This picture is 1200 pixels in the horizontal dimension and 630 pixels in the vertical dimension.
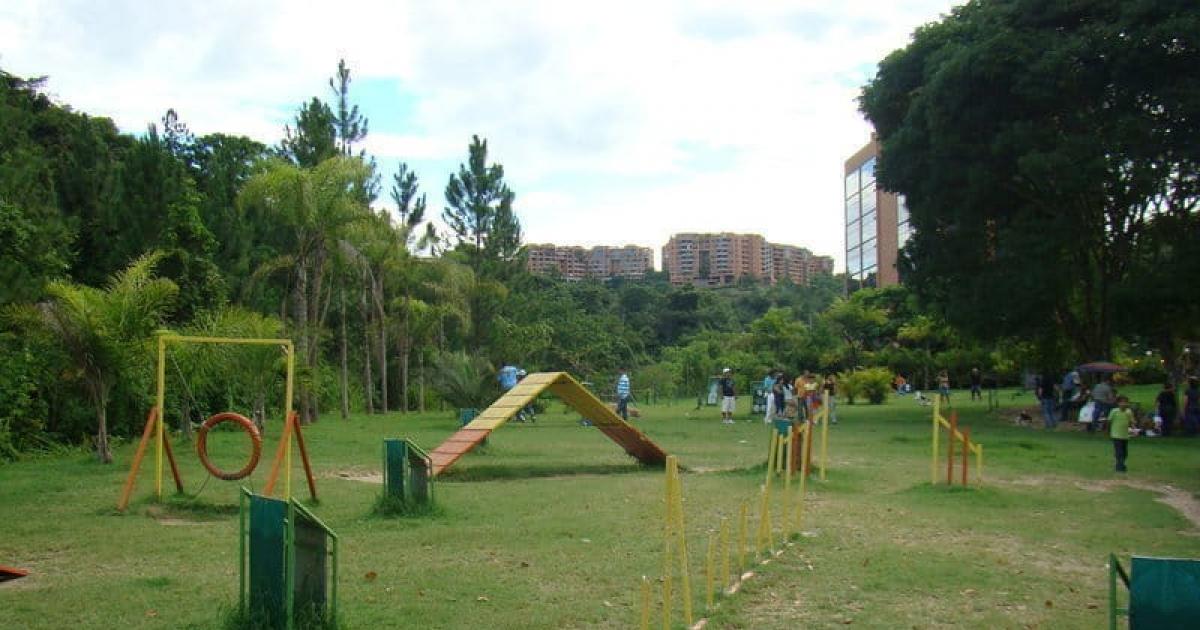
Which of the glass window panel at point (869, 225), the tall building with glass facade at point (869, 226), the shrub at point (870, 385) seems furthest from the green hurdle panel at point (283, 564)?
the glass window panel at point (869, 225)

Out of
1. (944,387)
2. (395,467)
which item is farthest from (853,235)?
(395,467)

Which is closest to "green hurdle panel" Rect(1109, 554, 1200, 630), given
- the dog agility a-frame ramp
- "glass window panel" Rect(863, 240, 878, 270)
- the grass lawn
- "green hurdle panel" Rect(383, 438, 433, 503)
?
the grass lawn

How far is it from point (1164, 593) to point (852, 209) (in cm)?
7503

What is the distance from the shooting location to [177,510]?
12.3m

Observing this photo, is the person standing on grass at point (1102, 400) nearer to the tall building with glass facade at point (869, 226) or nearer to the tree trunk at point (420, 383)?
the tree trunk at point (420, 383)

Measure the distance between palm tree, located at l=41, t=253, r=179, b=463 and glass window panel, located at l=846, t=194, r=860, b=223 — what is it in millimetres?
65436

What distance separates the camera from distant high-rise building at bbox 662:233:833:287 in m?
125

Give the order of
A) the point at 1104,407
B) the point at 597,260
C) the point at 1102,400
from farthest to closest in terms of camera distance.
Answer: the point at 597,260 < the point at 1104,407 < the point at 1102,400

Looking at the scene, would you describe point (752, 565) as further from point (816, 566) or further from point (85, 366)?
point (85, 366)

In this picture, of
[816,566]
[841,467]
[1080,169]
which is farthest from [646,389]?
[816,566]

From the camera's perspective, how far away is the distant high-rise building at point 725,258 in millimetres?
124531

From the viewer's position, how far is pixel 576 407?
1842cm

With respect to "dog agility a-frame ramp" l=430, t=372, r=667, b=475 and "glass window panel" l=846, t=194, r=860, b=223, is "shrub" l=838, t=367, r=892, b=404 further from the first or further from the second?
"glass window panel" l=846, t=194, r=860, b=223

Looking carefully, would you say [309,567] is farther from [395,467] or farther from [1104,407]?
[1104,407]
